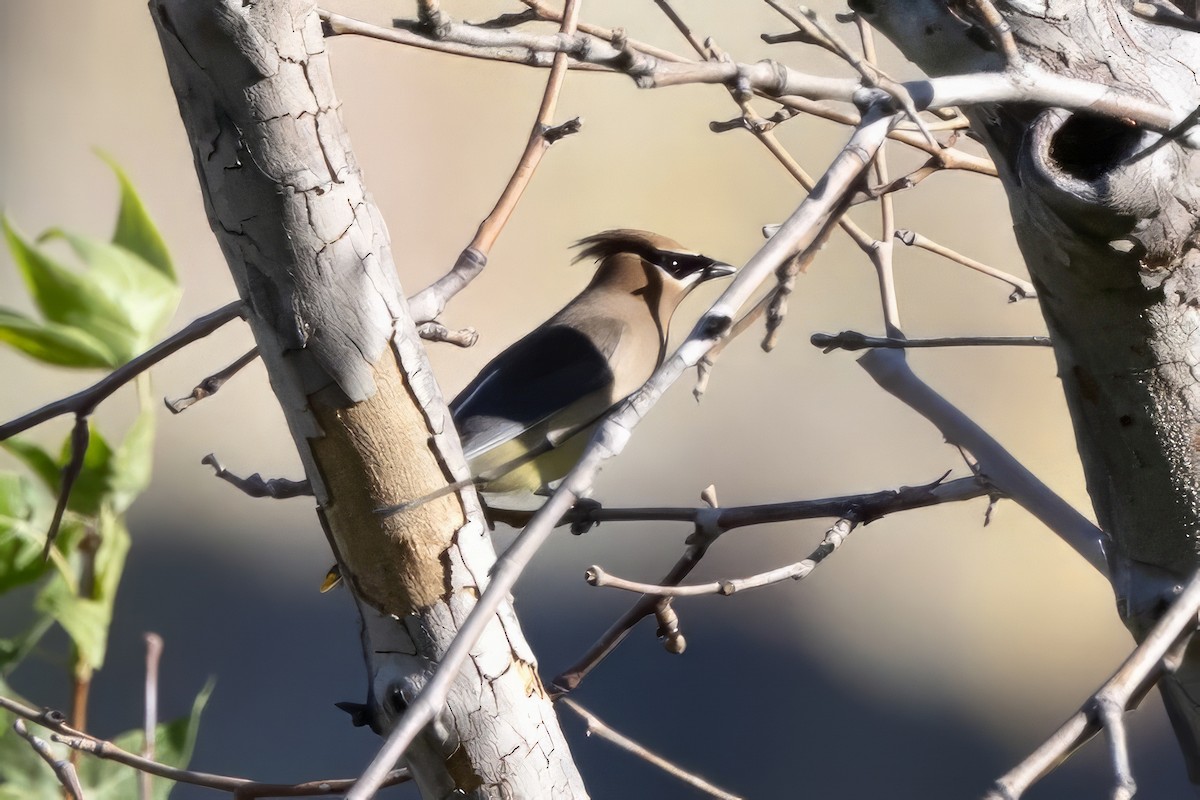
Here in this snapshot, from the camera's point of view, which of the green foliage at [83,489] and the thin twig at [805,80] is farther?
the green foliage at [83,489]

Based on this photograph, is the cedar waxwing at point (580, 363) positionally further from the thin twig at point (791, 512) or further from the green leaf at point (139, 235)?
the thin twig at point (791, 512)

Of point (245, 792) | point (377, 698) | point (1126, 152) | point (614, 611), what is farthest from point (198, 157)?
point (614, 611)

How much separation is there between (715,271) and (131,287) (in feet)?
5.34

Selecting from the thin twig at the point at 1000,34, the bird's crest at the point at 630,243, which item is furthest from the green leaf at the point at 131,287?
the bird's crest at the point at 630,243

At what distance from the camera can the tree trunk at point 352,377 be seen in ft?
3.22

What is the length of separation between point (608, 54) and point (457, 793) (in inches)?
24.3

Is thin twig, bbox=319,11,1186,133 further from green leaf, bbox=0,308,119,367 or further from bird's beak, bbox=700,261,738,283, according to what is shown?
bird's beak, bbox=700,261,738,283

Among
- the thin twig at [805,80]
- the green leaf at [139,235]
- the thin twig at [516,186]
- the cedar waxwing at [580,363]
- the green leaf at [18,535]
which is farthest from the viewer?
the cedar waxwing at [580,363]

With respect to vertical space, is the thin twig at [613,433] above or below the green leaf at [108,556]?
below

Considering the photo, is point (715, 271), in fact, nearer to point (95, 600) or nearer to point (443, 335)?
point (443, 335)

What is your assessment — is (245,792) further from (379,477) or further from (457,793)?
(379,477)

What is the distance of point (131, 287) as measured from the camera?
173 cm

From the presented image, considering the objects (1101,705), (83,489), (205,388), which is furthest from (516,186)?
(1101,705)

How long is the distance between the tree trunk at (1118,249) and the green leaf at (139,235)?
102 cm
